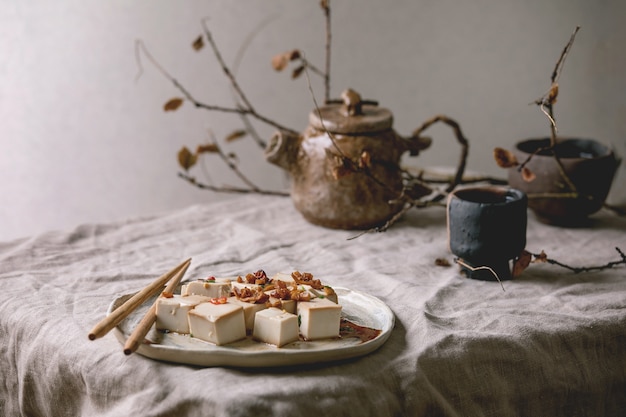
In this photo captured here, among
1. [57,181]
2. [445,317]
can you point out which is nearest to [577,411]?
[445,317]

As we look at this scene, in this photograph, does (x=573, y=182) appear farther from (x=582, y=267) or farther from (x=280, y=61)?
(x=280, y=61)

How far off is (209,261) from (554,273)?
55cm

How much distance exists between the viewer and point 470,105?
7.12 ft

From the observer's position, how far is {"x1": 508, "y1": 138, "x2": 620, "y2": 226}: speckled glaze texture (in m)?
1.25

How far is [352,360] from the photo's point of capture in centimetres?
80

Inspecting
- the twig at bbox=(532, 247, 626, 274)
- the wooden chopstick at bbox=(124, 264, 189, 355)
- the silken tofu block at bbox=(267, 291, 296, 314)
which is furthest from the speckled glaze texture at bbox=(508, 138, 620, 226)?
the wooden chopstick at bbox=(124, 264, 189, 355)

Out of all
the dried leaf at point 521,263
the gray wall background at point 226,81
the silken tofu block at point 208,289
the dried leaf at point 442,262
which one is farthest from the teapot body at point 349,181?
the gray wall background at point 226,81

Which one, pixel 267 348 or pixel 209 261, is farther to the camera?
pixel 209 261

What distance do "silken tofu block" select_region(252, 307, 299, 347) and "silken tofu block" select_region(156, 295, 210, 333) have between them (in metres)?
0.09

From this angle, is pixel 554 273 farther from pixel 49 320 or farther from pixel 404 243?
pixel 49 320

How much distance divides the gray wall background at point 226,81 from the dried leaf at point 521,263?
1.00 metres

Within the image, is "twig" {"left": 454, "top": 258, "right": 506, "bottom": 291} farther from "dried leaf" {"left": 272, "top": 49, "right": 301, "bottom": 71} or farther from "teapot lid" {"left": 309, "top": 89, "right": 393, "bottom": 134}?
"dried leaf" {"left": 272, "top": 49, "right": 301, "bottom": 71}

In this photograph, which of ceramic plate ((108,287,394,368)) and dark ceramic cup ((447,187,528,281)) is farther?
dark ceramic cup ((447,187,528,281))

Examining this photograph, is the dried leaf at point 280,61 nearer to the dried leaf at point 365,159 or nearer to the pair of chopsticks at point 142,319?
the dried leaf at point 365,159
